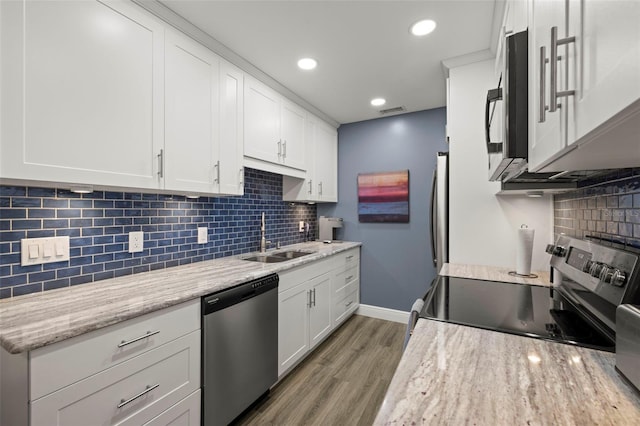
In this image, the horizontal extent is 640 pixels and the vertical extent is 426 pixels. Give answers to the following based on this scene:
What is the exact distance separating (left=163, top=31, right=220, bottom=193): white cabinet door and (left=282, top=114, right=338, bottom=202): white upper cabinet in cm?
127

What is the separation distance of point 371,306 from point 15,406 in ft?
10.2

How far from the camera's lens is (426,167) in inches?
128

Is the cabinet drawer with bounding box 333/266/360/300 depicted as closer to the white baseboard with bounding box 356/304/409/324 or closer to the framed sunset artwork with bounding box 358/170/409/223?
the white baseboard with bounding box 356/304/409/324

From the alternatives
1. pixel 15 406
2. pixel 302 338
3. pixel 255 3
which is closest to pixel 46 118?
pixel 15 406

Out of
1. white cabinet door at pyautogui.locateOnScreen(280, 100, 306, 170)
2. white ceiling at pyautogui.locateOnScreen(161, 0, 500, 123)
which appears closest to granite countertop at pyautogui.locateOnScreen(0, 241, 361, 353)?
white cabinet door at pyautogui.locateOnScreen(280, 100, 306, 170)

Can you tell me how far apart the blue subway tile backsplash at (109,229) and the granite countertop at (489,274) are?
1.76m

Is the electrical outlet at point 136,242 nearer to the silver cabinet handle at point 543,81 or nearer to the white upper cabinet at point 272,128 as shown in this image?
the white upper cabinet at point 272,128

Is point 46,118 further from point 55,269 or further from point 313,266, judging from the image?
point 313,266

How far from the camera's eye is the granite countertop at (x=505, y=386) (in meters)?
0.57

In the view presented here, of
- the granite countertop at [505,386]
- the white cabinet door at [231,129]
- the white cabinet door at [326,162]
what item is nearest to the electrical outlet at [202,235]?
the white cabinet door at [231,129]

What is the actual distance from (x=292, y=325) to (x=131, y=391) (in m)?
1.19

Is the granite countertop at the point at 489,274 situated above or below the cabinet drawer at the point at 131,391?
above

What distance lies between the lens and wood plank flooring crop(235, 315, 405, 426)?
1822 millimetres

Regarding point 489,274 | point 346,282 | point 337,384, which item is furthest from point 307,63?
point 337,384
